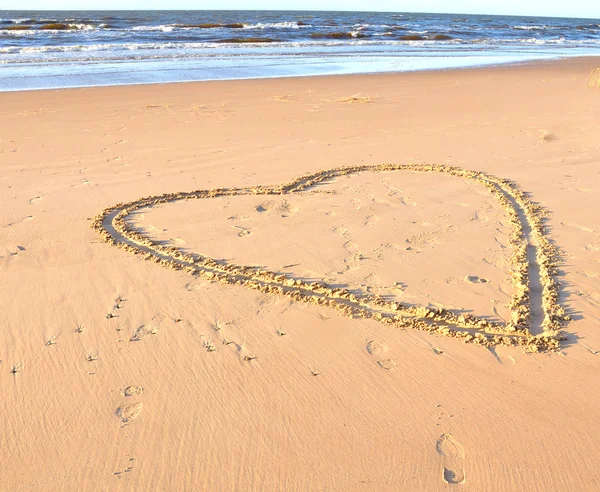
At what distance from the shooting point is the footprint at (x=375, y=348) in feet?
9.42

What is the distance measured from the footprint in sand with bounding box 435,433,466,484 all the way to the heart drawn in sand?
2.39ft

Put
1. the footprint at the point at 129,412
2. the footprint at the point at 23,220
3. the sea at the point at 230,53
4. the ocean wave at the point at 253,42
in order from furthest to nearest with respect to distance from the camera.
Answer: the ocean wave at the point at 253,42 < the sea at the point at 230,53 < the footprint at the point at 23,220 < the footprint at the point at 129,412

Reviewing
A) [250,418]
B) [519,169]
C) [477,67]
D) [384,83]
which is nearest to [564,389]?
→ [250,418]

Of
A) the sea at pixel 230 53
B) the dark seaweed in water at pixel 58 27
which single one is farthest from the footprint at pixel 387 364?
the dark seaweed in water at pixel 58 27

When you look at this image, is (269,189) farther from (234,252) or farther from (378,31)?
(378,31)

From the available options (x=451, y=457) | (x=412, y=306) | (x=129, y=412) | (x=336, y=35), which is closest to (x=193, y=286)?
(x=129, y=412)

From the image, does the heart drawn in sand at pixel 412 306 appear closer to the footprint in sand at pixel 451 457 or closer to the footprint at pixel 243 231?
the footprint at pixel 243 231

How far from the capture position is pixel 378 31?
3130 centimetres

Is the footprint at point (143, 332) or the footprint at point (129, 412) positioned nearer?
the footprint at point (129, 412)

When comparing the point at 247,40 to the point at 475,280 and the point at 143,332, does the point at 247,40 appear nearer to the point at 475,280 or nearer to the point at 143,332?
the point at 475,280

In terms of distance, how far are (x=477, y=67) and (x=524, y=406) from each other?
49.4ft

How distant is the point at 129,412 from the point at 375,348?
1231 mm

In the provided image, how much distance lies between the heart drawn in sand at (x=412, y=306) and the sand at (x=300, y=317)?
16mm

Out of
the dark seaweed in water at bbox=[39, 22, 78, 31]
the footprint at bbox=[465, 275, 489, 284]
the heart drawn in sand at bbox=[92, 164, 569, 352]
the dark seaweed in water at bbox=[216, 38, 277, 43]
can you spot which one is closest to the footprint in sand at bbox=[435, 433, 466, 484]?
the heart drawn in sand at bbox=[92, 164, 569, 352]
